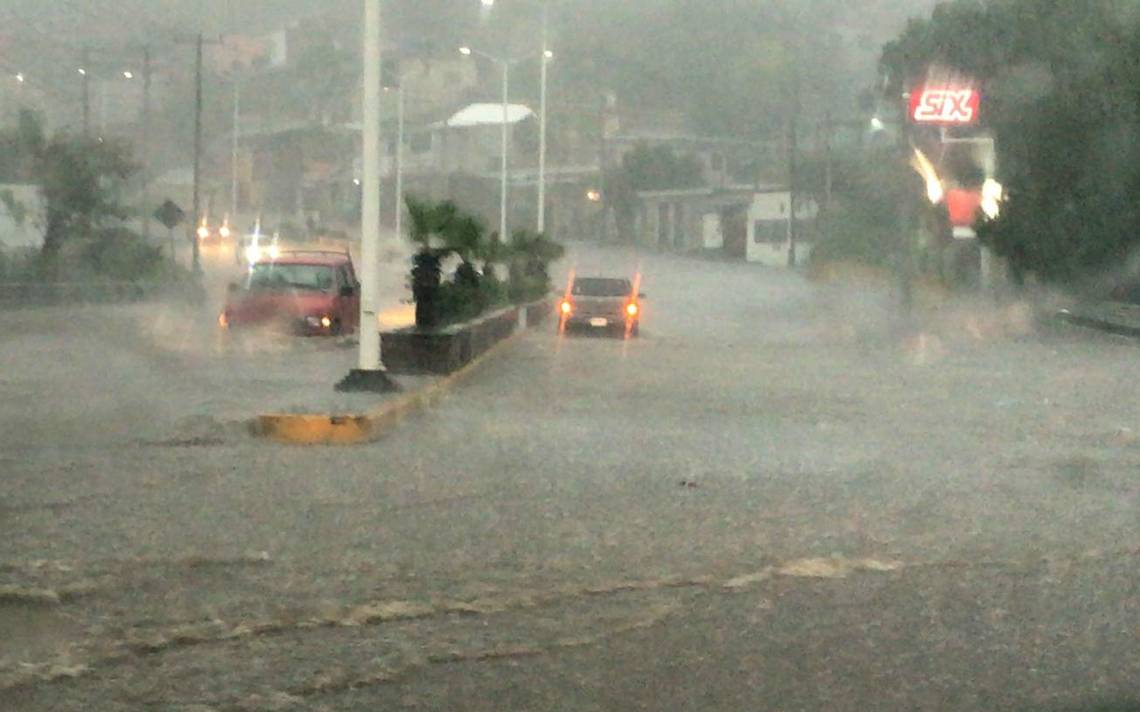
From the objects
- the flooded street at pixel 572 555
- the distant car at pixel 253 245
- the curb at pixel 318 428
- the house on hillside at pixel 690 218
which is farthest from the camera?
the house on hillside at pixel 690 218

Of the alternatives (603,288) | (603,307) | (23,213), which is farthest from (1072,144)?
(23,213)

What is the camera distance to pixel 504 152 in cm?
5866

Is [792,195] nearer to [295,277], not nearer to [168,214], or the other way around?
[168,214]

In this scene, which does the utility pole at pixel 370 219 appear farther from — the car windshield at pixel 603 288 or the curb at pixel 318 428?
the car windshield at pixel 603 288

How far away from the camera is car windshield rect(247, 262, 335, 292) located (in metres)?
32.8

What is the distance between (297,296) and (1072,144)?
2830cm

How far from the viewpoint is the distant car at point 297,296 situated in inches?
1267

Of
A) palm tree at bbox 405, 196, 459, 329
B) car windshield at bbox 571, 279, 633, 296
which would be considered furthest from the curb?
car windshield at bbox 571, 279, 633, 296

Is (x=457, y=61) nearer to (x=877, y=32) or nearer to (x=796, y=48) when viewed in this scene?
(x=796, y=48)

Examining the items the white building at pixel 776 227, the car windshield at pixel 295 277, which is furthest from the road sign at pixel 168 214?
the white building at pixel 776 227

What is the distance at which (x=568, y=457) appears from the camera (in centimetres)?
1612

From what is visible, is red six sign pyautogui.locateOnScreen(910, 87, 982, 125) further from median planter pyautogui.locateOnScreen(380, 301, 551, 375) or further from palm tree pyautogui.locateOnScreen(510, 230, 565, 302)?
median planter pyautogui.locateOnScreen(380, 301, 551, 375)

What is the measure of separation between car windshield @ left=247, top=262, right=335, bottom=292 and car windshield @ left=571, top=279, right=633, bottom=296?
9.85 m

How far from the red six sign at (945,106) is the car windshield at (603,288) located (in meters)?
29.8
